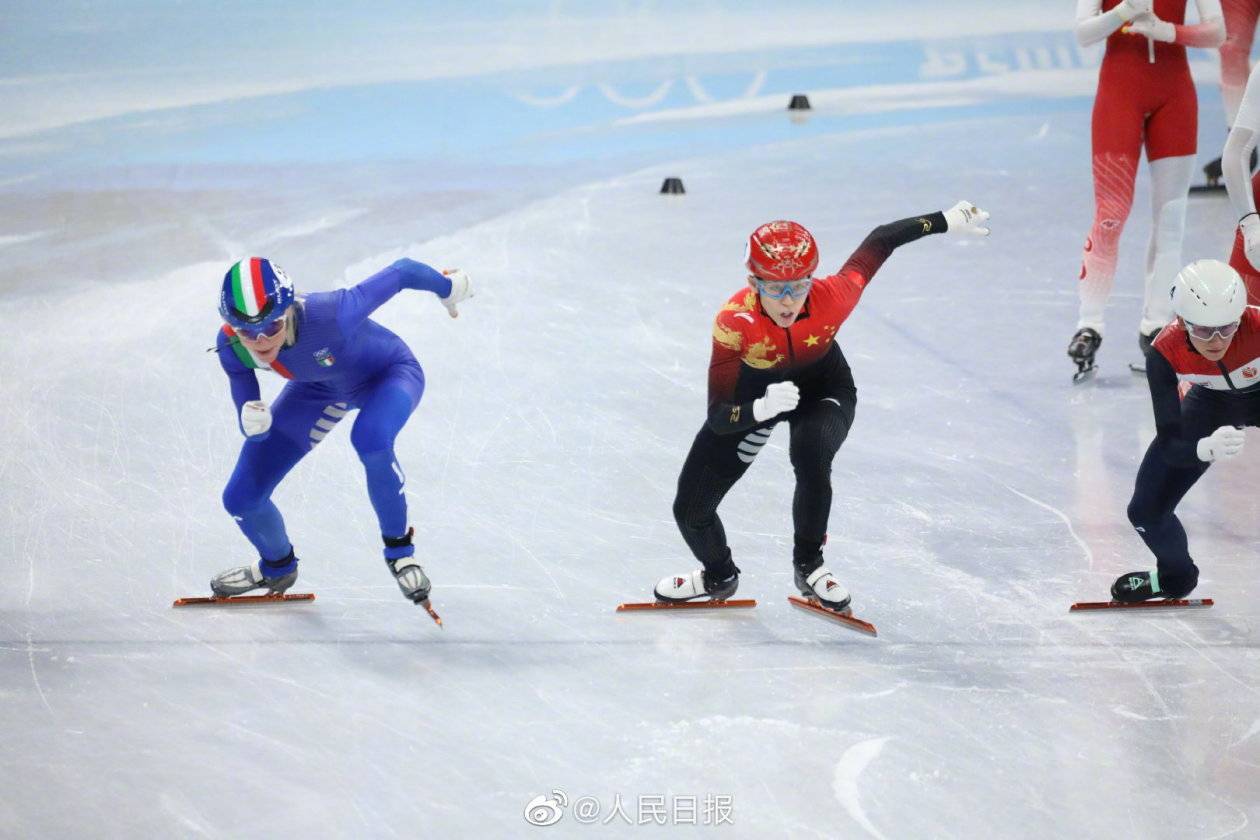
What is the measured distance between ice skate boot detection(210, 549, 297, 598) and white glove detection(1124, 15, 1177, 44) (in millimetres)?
4610

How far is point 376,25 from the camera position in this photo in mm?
15633

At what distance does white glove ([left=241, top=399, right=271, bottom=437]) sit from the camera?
4535 millimetres

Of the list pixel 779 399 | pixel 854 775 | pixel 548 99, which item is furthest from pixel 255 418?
pixel 548 99

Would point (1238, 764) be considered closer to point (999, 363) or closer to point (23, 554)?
point (999, 363)

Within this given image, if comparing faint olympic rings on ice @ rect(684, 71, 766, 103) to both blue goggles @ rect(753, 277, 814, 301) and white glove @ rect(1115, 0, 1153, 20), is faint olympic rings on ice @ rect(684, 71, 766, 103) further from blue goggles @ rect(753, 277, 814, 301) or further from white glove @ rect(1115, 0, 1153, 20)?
blue goggles @ rect(753, 277, 814, 301)

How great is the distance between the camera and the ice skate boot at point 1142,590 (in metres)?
4.77

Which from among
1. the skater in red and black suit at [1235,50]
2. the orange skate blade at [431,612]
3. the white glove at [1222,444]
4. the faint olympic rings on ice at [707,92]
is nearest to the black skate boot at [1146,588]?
the white glove at [1222,444]

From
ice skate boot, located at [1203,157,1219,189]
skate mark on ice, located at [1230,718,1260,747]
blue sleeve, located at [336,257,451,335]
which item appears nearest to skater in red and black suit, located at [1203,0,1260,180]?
ice skate boot, located at [1203,157,1219,189]

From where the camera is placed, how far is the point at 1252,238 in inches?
222

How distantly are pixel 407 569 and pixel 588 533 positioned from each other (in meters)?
0.93

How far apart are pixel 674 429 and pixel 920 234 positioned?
197cm

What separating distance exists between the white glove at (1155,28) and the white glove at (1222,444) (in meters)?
3.02

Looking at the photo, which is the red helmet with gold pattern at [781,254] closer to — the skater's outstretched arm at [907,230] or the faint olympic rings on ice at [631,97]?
the skater's outstretched arm at [907,230]

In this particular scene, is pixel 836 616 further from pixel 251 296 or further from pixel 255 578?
pixel 251 296
